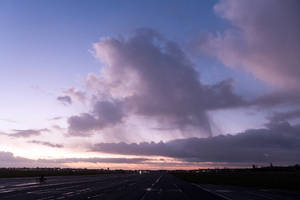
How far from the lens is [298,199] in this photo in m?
26.5

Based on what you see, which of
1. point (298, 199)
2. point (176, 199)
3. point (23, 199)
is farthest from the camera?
point (298, 199)

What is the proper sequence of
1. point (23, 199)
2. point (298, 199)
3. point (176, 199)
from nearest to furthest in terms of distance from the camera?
point (23, 199), point (176, 199), point (298, 199)

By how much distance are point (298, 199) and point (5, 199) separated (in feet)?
78.2

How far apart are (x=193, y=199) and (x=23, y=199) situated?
13.1 meters

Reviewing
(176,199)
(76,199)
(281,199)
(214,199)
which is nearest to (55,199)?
(76,199)

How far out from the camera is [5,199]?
75.9 feet

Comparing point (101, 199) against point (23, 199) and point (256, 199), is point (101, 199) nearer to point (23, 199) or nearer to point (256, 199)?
point (23, 199)

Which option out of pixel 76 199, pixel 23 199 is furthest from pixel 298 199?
pixel 23 199

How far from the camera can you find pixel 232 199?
1037 inches

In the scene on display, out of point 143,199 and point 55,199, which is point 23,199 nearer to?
point 55,199

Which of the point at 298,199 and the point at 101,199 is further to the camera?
the point at 298,199

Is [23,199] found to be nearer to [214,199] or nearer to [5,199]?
[5,199]

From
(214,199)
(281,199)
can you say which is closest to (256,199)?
(281,199)

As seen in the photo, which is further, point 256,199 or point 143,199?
point 256,199
